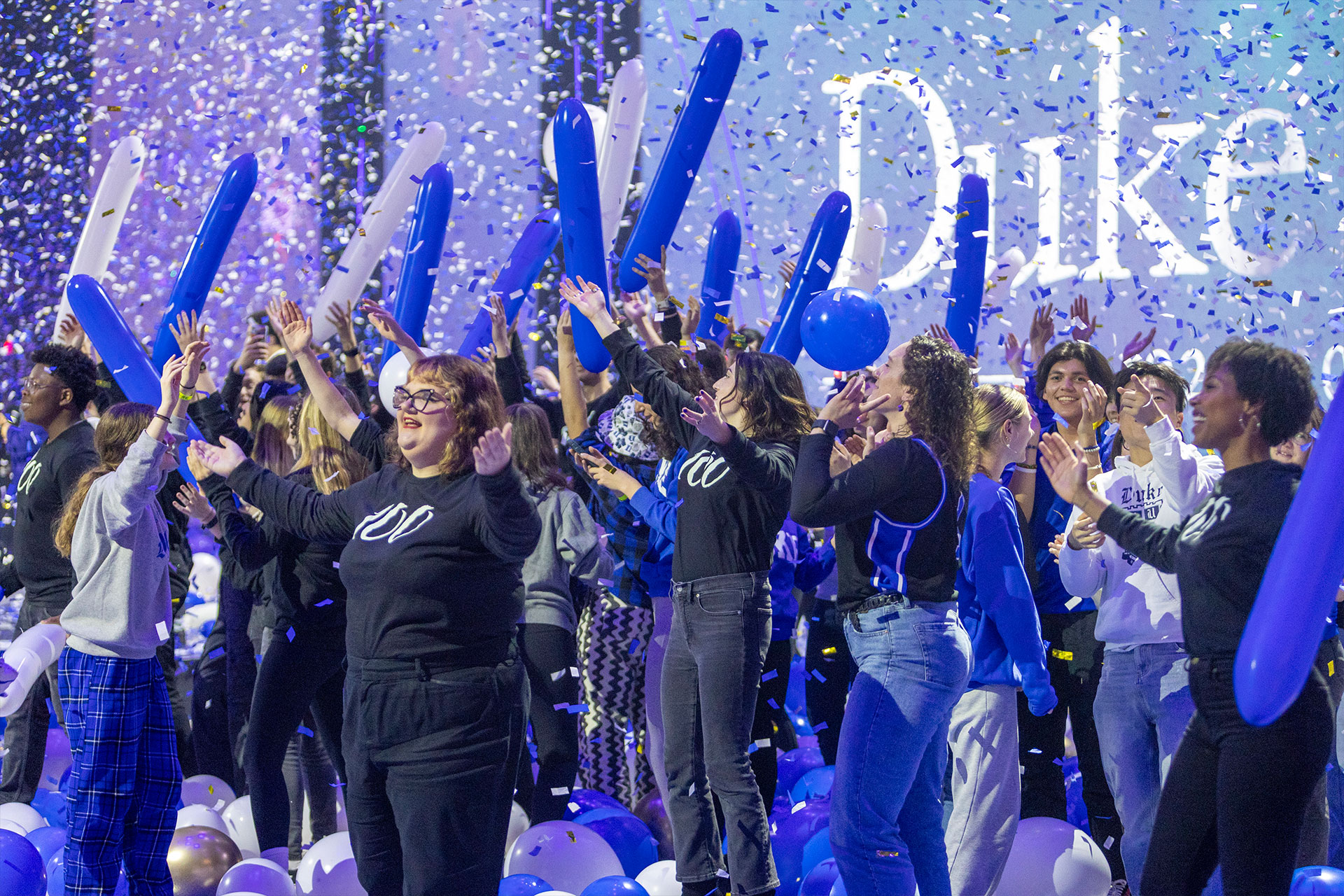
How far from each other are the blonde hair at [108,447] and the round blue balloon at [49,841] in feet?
2.87

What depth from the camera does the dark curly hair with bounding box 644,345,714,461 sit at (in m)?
4.15

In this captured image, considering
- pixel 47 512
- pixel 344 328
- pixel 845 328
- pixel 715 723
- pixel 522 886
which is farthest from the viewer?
pixel 344 328

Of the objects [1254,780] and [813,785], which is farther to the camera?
[813,785]

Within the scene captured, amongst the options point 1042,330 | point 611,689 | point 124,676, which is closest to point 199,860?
point 124,676

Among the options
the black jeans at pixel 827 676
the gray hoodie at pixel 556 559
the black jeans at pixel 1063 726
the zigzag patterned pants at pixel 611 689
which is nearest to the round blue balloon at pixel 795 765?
the black jeans at pixel 827 676

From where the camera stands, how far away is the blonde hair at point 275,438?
4.55 metres

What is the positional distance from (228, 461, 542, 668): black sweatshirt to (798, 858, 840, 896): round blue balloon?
4.01ft

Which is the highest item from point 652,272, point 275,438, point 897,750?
point 652,272

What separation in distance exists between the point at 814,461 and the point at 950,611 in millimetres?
494

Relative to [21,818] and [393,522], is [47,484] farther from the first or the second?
[393,522]

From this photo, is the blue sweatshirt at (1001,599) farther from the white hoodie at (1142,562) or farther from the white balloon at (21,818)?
the white balloon at (21,818)

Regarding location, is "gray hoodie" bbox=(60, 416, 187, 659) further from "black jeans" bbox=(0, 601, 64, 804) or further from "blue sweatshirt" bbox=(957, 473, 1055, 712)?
"blue sweatshirt" bbox=(957, 473, 1055, 712)

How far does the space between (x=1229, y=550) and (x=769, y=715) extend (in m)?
1.80

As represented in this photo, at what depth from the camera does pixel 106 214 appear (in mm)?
5707
